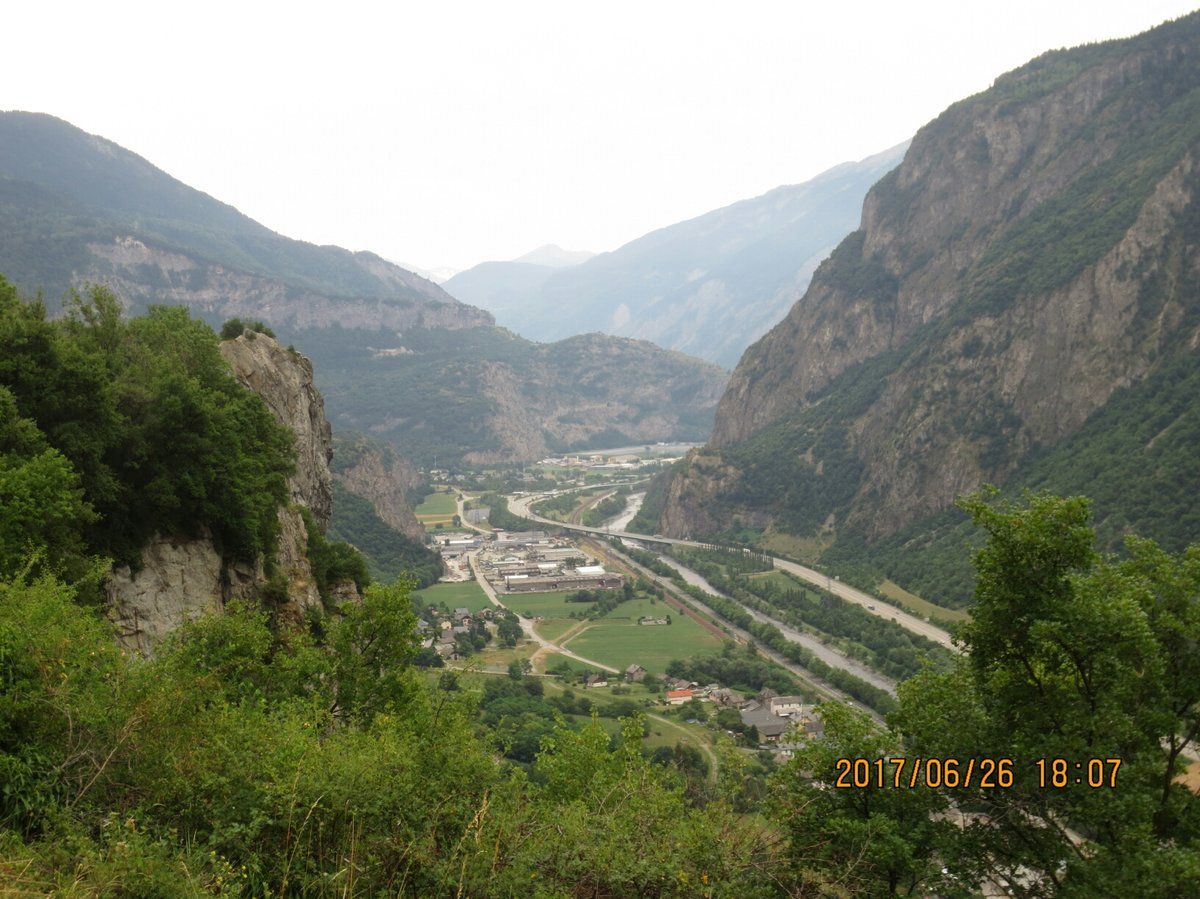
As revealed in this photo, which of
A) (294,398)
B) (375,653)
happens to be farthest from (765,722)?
(375,653)

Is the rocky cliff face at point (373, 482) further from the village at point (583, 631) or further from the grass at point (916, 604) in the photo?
the grass at point (916, 604)

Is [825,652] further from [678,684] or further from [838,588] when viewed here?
[838,588]

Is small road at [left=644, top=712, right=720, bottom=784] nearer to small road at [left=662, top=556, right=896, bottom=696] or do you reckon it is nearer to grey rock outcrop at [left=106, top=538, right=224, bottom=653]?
small road at [left=662, top=556, right=896, bottom=696]

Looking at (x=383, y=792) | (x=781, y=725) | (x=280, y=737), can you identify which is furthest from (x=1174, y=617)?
(x=781, y=725)

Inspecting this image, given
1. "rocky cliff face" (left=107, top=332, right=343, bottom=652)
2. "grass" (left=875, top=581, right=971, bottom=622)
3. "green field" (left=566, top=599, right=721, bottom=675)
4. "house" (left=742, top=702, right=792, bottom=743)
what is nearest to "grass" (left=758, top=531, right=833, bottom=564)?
"grass" (left=875, top=581, right=971, bottom=622)

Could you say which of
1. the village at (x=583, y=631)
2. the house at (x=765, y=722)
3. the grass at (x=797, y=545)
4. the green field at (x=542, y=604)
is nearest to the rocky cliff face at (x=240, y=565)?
the village at (x=583, y=631)

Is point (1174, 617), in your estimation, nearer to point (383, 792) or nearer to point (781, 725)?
point (383, 792)
